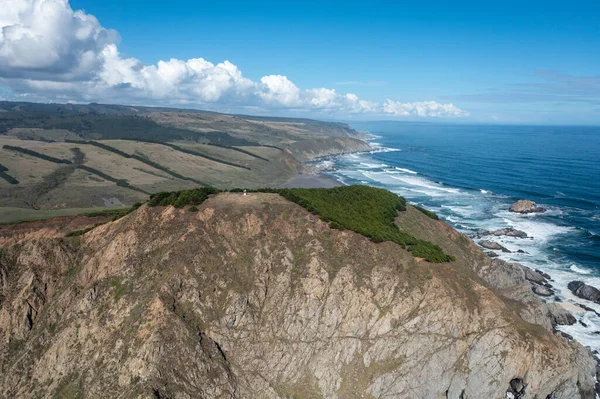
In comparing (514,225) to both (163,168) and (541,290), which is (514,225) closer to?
(541,290)

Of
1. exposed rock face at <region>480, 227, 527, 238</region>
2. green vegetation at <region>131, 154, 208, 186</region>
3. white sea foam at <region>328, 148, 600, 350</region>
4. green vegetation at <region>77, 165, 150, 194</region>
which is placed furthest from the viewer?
green vegetation at <region>131, 154, 208, 186</region>

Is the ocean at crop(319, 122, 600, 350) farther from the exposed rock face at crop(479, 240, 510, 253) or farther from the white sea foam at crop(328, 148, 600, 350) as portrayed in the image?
the exposed rock face at crop(479, 240, 510, 253)

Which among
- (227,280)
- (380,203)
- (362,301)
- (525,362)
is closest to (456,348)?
(525,362)

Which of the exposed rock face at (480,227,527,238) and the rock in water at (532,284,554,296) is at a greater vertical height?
the exposed rock face at (480,227,527,238)

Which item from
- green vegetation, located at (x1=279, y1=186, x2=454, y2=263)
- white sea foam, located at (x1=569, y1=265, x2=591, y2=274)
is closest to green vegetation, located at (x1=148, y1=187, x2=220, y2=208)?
green vegetation, located at (x1=279, y1=186, x2=454, y2=263)

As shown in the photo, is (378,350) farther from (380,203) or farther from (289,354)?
(380,203)

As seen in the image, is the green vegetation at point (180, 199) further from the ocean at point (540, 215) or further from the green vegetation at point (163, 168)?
the green vegetation at point (163, 168)
